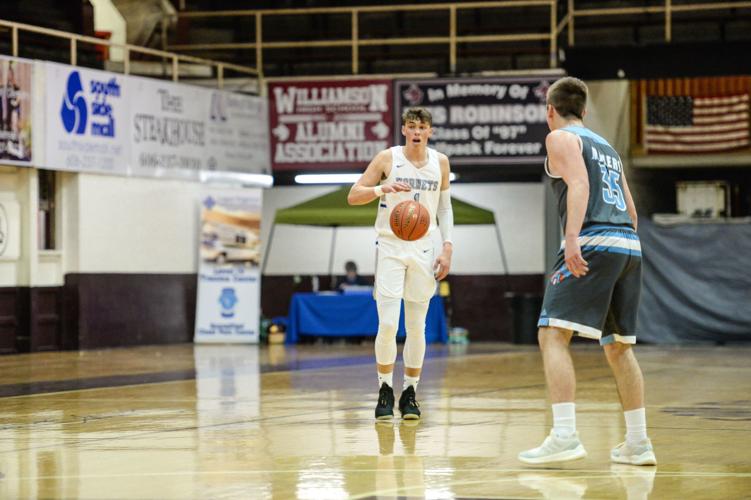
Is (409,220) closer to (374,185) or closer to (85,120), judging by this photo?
(374,185)

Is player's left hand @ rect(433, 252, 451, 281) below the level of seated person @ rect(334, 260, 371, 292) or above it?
above

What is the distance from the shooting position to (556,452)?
693 centimetres

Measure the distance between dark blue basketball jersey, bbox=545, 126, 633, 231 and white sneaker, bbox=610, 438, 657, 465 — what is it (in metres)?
1.18

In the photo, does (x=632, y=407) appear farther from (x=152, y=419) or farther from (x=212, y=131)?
(x=212, y=131)

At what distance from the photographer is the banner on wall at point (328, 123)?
23562 millimetres

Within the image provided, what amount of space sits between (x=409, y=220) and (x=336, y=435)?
1800mm

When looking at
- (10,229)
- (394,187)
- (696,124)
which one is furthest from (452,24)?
(394,187)

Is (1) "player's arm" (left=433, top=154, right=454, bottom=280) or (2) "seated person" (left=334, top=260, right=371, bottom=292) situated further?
(2) "seated person" (left=334, top=260, right=371, bottom=292)

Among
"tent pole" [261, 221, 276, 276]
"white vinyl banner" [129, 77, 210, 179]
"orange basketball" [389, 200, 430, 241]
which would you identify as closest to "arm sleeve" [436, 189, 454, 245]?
"orange basketball" [389, 200, 430, 241]

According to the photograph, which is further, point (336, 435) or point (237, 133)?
point (237, 133)

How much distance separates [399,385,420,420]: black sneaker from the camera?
932cm

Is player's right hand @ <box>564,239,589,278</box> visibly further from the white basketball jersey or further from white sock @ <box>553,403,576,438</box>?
the white basketball jersey

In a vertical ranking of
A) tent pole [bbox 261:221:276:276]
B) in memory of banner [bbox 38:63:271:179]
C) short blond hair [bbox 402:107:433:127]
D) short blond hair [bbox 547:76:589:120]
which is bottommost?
tent pole [bbox 261:221:276:276]

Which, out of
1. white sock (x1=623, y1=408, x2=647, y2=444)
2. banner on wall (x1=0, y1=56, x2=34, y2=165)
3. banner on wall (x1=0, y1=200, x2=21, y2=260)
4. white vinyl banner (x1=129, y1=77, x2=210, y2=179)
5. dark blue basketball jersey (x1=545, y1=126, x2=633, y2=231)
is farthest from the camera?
white vinyl banner (x1=129, y1=77, x2=210, y2=179)
